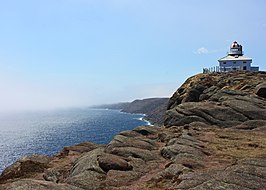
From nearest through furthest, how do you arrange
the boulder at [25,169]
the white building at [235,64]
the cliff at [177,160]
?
the cliff at [177,160] < the boulder at [25,169] < the white building at [235,64]

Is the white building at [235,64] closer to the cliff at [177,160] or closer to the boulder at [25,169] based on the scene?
the cliff at [177,160]

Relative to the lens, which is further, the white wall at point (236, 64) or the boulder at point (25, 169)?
the white wall at point (236, 64)

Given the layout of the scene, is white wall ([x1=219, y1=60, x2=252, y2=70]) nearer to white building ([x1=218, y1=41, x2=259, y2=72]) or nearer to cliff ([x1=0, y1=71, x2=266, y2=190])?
white building ([x1=218, y1=41, x2=259, y2=72])

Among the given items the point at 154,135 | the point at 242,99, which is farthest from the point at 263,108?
the point at 154,135

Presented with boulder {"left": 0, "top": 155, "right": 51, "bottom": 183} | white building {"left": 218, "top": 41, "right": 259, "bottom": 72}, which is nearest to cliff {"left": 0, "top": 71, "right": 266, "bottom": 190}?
boulder {"left": 0, "top": 155, "right": 51, "bottom": 183}

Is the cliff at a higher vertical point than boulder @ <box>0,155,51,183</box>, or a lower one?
higher

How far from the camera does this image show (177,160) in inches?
1189

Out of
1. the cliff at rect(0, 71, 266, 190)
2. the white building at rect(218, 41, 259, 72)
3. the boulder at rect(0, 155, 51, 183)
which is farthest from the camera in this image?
the white building at rect(218, 41, 259, 72)

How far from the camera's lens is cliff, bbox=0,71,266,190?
917 inches

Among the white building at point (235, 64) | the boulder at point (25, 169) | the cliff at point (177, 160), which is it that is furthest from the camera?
the white building at point (235, 64)

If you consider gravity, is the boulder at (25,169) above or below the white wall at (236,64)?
below

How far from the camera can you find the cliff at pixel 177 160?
23281 millimetres

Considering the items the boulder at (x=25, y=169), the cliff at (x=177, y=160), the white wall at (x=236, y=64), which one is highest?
the white wall at (x=236, y=64)

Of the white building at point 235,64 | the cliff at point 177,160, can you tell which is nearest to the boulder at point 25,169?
the cliff at point 177,160
